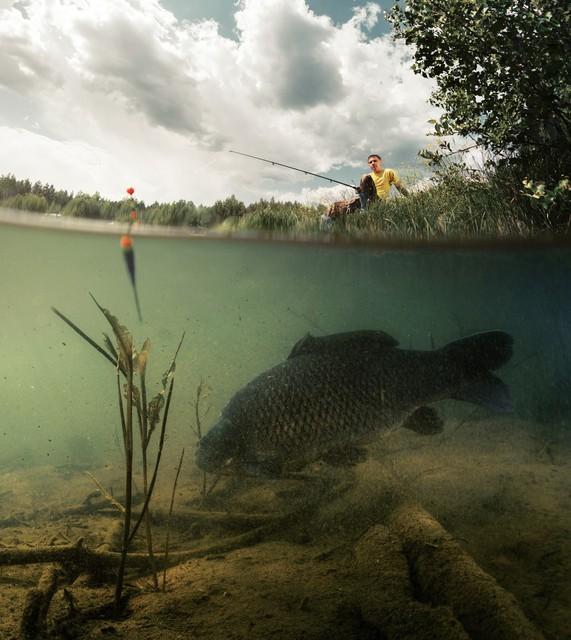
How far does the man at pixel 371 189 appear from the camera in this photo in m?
11.2

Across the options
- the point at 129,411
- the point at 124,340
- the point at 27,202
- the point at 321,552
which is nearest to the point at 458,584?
the point at 321,552

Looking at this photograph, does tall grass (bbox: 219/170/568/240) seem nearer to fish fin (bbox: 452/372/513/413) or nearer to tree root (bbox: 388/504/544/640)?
fish fin (bbox: 452/372/513/413)

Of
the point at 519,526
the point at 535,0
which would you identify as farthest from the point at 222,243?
the point at 519,526

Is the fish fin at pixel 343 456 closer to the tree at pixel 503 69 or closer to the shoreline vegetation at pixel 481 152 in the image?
the shoreline vegetation at pixel 481 152

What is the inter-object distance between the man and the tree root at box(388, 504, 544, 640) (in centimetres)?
963

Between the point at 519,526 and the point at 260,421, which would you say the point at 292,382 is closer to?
the point at 260,421

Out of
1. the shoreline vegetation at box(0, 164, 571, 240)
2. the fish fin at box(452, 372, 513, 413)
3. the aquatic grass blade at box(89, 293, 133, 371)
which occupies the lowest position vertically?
the fish fin at box(452, 372, 513, 413)

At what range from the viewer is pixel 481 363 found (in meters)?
3.93

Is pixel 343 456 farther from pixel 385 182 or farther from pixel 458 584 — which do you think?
pixel 385 182

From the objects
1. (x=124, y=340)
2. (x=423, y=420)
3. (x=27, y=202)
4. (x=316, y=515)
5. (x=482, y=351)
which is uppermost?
(x=27, y=202)

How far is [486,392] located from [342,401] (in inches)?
51.5

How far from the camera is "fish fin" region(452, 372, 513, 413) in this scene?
3.81 metres

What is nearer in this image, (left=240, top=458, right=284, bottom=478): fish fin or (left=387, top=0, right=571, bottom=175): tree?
(left=240, top=458, right=284, bottom=478): fish fin

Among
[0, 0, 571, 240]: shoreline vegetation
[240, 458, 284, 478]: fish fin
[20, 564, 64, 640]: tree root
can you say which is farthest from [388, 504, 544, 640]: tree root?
[0, 0, 571, 240]: shoreline vegetation
